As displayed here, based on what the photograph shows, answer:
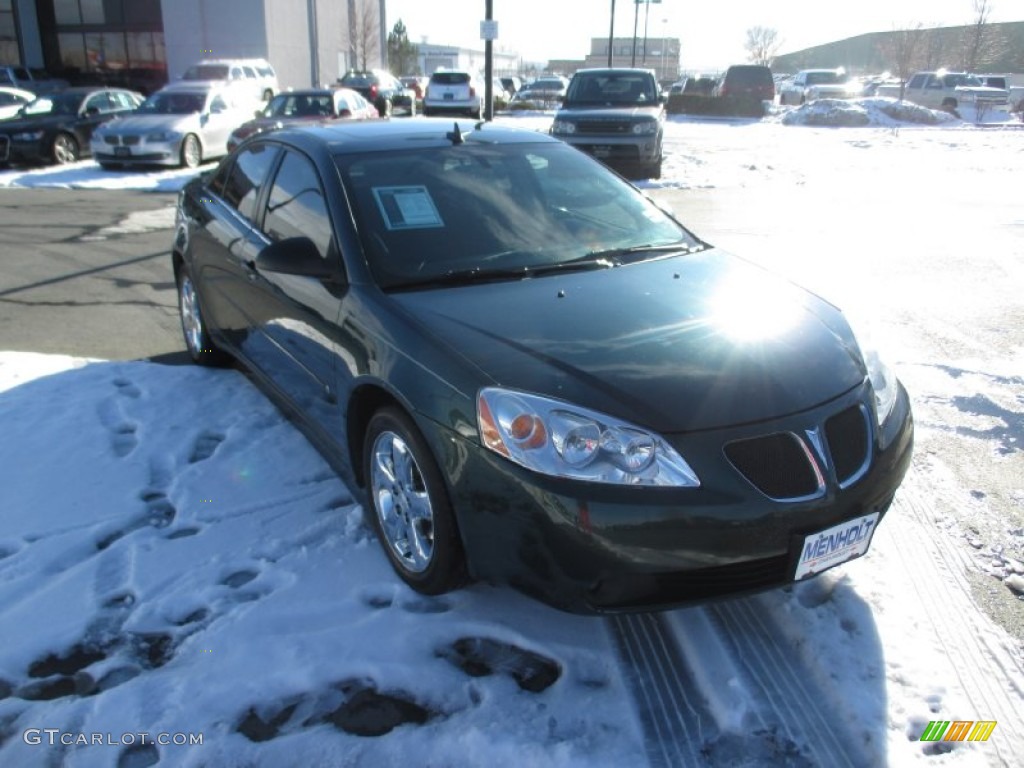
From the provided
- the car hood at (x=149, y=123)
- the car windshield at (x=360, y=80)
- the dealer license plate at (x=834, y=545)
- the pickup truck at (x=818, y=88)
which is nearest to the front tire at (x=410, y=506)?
the dealer license plate at (x=834, y=545)

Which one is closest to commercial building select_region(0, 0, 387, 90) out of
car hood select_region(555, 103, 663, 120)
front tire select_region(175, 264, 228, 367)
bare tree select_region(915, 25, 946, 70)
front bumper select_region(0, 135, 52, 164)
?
front bumper select_region(0, 135, 52, 164)

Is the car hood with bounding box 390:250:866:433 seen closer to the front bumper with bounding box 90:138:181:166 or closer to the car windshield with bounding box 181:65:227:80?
the front bumper with bounding box 90:138:181:166

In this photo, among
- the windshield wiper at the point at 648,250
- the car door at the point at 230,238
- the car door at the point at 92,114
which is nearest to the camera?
the windshield wiper at the point at 648,250

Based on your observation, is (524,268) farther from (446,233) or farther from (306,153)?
(306,153)

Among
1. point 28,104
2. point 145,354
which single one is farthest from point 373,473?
point 28,104

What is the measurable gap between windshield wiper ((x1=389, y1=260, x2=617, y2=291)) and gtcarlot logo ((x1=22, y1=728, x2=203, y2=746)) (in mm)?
1633

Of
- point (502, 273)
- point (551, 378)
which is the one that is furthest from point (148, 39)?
point (551, 378)

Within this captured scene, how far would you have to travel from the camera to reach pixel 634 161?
13.4 meters

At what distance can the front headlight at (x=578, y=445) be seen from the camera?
2.38m

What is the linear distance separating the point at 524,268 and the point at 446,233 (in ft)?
1.20

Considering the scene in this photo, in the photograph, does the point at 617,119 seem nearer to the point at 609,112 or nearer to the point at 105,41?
the point at 609,112

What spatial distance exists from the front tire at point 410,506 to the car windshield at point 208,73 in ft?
77.0

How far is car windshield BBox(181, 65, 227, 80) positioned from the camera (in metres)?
23.7

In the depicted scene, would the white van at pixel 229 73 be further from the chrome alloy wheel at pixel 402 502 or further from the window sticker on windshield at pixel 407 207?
the chrome alloy wheel at pixel 402 502
